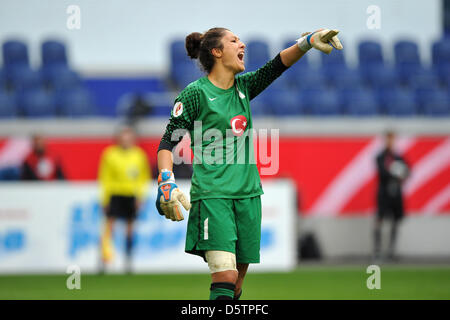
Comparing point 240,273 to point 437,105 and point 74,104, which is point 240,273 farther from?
point 437,105

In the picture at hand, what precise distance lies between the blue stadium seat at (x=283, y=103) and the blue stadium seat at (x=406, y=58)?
2.71 metres

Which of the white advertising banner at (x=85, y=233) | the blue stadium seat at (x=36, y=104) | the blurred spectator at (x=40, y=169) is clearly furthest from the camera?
the blue stadium seat at (x=36, y=104)

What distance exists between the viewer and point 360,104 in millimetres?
15562

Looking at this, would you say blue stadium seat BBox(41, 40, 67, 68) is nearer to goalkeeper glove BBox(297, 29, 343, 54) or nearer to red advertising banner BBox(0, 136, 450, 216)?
red advertising banner BBox(0, 136, 450, 216)

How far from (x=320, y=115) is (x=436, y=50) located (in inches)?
129

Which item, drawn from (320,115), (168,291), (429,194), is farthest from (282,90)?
(168,291)

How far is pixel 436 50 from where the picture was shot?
1692 centimetres

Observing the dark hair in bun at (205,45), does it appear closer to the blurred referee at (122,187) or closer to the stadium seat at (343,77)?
the blurred referee at (122,187)

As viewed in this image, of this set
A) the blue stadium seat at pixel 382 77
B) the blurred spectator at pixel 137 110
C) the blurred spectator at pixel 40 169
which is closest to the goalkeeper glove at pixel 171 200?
the blurred spectator at pixel 40 169

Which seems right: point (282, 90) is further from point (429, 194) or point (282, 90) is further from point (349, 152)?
point (429, 194)

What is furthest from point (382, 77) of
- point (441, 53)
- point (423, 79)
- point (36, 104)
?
point (36, 104)

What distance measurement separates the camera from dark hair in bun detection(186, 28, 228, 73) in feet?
17.8

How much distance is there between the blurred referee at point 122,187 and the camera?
11953mm

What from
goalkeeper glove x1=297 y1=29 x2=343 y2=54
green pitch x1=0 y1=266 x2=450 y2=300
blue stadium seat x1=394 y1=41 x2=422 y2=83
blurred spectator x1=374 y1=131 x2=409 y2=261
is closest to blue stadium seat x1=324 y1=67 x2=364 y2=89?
blue stadium seat x1=394 y1=41 x2=422 y2=83
